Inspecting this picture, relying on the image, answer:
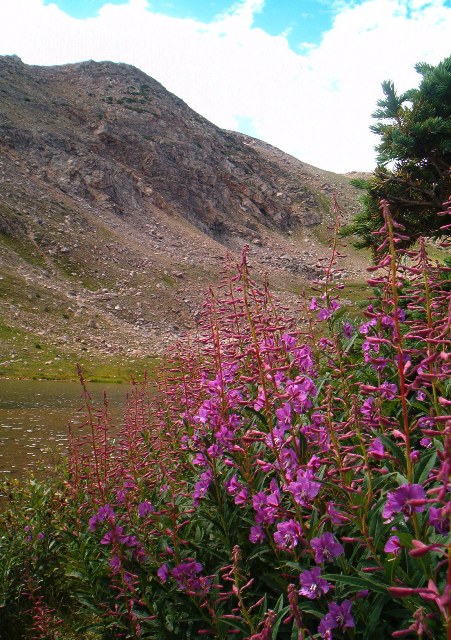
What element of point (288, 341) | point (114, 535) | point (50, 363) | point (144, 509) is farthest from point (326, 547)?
point (50, 363)

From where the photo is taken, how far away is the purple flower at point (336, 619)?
1961 mm

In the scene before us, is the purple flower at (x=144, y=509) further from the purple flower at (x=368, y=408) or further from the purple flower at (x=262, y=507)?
the purple flower at (x=368, y=408)

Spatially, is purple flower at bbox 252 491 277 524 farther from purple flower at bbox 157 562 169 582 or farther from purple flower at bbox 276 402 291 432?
purple flower at bbox 157 562 169 582

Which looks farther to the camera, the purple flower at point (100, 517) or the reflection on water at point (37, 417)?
the reflection on water at point (37, 417)

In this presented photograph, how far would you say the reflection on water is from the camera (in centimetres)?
975

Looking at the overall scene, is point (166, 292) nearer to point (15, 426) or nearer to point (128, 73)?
point (15, 426)

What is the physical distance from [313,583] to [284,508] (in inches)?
25.3

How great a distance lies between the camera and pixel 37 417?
14789mm

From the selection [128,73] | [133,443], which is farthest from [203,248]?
[133,443]

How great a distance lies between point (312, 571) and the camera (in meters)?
2.06

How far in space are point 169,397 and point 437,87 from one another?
22.4 ft

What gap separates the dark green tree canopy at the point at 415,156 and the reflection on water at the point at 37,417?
580 centimetres

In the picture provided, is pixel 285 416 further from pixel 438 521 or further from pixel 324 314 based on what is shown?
pixel 324 314

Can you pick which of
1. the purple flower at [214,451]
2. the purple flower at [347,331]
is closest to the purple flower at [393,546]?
the purple flower at [214,451]
